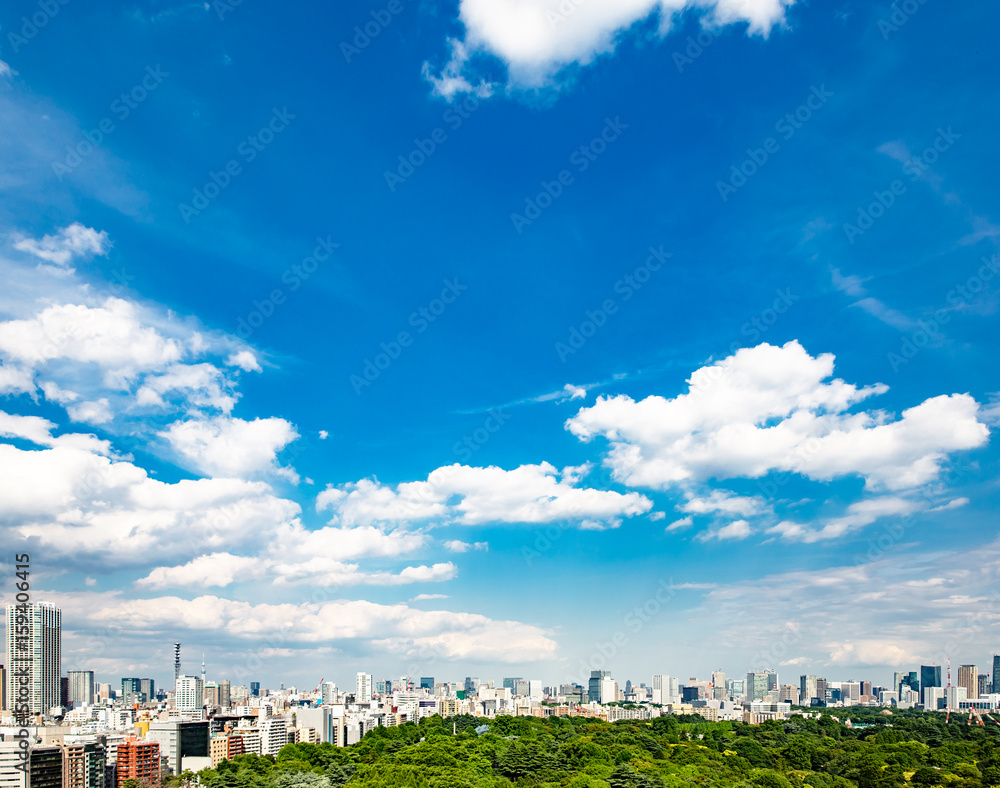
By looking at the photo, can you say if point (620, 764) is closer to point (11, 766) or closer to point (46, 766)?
point (46, 766)

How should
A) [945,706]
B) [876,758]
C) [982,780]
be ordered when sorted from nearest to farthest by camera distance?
[982,780]
[876,758]
[945,706]

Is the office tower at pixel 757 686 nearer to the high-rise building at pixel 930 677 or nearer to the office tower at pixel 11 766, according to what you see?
the high-rise building at pixel 930 677

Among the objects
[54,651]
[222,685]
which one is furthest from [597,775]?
[222,685]

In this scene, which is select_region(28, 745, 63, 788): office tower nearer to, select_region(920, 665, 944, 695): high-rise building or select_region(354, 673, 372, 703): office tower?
select_region(354, 673, 372, 703): office tower

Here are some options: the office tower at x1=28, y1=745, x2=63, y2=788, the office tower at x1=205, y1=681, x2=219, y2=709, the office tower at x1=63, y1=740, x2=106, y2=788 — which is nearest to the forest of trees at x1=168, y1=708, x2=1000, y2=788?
the office tower at x1=63, y1=740, x2=106, y2=788

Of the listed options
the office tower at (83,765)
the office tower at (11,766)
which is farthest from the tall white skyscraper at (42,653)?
the office tower at (11,766)

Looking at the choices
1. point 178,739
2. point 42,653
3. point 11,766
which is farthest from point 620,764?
point 42,653

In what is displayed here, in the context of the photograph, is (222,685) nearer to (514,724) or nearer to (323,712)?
(323,712)
